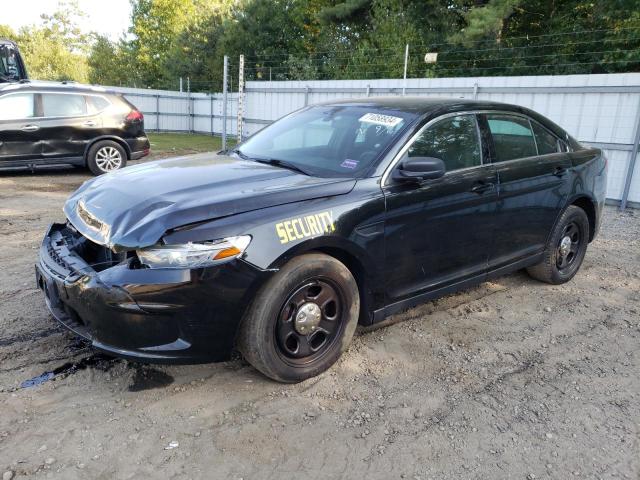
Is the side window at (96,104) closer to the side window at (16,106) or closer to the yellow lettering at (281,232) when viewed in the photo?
the side window at (16,106)

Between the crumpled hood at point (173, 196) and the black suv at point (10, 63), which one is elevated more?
the black suv at point (10, 63)

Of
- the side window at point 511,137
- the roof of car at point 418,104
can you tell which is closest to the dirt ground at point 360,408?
the side window at point 511,137

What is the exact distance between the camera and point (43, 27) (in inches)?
2146

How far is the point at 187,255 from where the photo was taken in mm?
2580

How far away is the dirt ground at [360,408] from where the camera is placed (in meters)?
2.41

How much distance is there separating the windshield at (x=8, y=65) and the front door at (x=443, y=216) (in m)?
11.5

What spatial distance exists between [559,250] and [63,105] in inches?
344

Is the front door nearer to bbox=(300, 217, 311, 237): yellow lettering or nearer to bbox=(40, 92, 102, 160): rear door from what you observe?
bbox=(300, 217, 311, 237): yellow lettering

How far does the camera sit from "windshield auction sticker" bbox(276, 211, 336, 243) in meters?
2.79

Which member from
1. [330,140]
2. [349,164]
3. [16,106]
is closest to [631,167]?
[330,140]

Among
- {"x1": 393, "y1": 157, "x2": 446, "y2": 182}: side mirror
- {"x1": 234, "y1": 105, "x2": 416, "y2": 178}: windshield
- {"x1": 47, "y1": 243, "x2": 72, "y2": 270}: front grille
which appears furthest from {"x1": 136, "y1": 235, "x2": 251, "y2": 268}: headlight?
{"x1": 393, "y1": 157, "x2": 446, "y2": 182}: side mirror

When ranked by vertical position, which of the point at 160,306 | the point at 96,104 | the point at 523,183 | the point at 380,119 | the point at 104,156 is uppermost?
the point at 380,119

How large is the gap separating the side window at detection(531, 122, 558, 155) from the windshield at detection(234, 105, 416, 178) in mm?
1564

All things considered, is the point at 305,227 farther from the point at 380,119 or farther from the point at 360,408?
the point at 380,119
